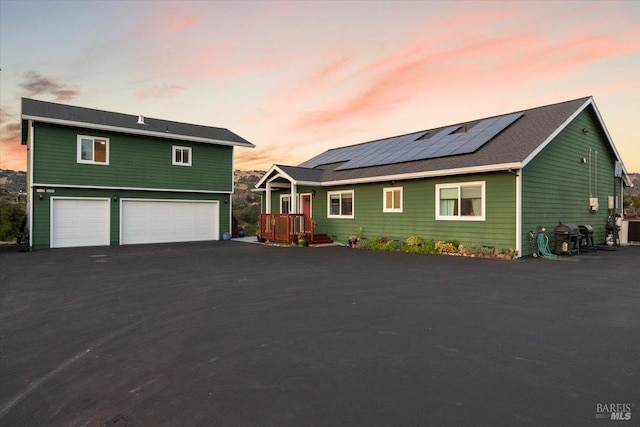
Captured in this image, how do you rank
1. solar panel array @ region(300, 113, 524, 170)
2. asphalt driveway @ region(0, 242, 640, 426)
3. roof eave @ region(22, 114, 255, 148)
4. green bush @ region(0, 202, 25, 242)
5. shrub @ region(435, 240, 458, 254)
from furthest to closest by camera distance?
green bush @ region(0, 202, 25, 242)
roof eave @ region(22, 114, 255, 148)
solar panel array @ region(300, 113, 524, 170)
shrub @ region(435, 240, 458, 254)
asphalt driveway @ region(0, 242, 640, 426)

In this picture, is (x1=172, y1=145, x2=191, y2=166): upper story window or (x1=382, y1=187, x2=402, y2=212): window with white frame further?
(x1=172, y1=145, x2=191, y2=166): upper story window

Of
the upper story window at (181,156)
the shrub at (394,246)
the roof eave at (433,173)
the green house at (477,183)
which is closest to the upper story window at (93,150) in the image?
the upper story window at (181,156)

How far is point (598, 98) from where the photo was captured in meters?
15.1

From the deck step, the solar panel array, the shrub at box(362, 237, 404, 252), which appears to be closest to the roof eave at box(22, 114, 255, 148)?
the solar panel array

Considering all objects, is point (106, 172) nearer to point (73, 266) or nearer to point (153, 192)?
point (153, 192)

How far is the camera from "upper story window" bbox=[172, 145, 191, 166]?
19109mm

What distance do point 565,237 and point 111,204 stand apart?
19101 millimetres

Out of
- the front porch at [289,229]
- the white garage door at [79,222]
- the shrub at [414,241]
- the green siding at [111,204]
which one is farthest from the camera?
the front porch at [289,229]

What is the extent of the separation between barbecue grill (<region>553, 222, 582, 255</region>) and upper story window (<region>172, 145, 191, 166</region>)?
17259 millimetres

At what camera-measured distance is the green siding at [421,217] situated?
1212 cm

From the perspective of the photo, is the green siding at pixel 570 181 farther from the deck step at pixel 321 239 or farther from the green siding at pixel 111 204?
the green siding at pixel 111 204

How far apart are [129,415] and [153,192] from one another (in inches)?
690

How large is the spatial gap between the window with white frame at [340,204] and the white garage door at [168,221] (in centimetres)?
670

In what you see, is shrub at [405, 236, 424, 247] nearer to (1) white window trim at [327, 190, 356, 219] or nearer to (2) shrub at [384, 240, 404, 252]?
(2) shrub at [384, 240, 404, 252]
